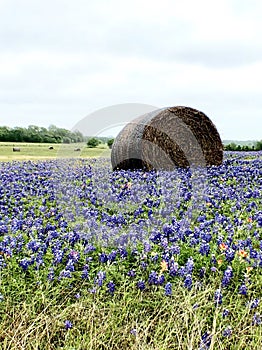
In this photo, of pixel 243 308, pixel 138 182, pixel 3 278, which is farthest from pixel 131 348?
pixel 138 182

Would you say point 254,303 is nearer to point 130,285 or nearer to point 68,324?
point 130,285

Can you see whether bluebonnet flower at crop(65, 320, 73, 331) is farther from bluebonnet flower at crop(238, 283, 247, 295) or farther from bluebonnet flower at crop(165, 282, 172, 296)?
bluebonnet flower at crop(238, 283, 247, 295)

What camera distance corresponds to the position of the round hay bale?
1312 cm

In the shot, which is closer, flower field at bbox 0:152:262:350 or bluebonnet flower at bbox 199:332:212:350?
bluebonnet flower at bbox 199:332:212:350

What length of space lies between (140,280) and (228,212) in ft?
10.3

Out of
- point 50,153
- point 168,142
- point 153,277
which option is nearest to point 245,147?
point 50,153

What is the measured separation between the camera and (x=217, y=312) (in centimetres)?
415

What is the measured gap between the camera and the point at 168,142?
13875mm

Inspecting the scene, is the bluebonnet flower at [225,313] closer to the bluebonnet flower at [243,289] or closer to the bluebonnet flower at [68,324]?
the bluebonnet flower at [243,289]

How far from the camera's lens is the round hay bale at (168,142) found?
43.1 ft

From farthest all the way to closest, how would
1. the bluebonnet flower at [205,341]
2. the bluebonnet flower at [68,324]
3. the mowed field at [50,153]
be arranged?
the mowed field at [50,153] → the bluebonnet flower at [68,324] → the bluebonnet flower at [205,341]

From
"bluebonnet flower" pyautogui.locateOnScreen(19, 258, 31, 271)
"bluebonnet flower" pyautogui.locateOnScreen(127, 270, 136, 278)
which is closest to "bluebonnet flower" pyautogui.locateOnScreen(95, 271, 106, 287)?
"bluebonnet flower" pyautogui.locateOnScreen(127, 270, 136, 278)

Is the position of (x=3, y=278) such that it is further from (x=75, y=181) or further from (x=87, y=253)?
(x=75, y=181)

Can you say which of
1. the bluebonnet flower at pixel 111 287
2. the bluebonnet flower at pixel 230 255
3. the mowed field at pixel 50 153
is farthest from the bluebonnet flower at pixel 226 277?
the mowed field at pixel 50 153
